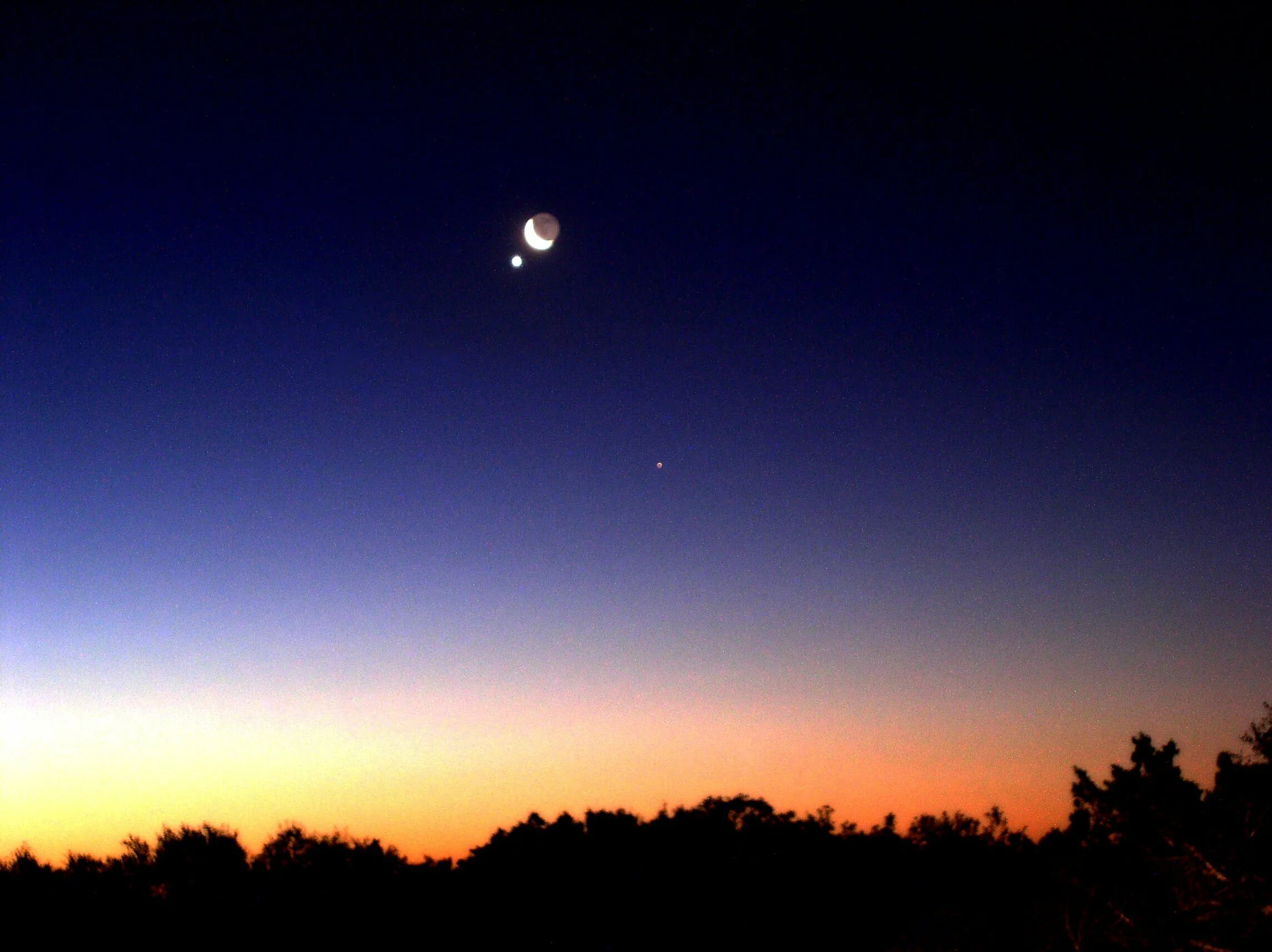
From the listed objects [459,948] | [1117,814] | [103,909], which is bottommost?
[459,948]

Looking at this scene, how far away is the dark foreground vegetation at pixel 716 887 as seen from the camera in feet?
58.4

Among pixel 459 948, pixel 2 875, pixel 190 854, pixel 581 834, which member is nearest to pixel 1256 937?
pixel 459 948

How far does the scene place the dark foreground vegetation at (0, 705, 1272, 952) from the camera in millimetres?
17797

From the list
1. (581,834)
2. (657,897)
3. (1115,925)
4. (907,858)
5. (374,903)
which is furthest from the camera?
(907,858)

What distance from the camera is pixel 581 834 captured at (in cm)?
3691

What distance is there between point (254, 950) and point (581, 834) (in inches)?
702

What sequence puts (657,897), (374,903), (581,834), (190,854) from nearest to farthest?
(374,903) < (190,854) < (657,897) < (581,834)

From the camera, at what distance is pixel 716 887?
31031mm

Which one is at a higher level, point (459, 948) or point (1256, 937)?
point (1256, 937)

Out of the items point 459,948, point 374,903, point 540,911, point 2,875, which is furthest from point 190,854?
point 540,911

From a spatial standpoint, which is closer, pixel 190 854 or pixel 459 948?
pixel 459 948

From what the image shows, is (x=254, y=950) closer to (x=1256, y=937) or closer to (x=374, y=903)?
(x=374, y=903)

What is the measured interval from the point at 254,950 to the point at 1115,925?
80.3ft

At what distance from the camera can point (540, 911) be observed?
28.4m
